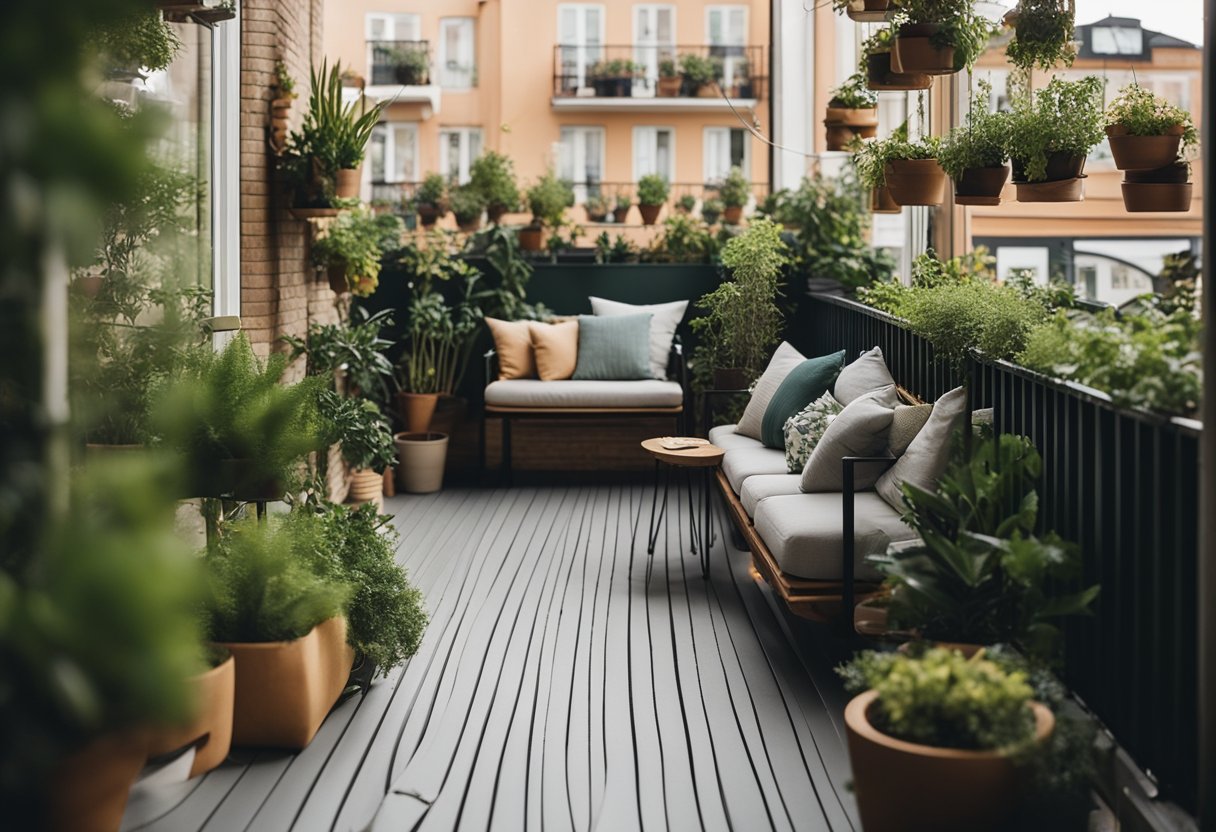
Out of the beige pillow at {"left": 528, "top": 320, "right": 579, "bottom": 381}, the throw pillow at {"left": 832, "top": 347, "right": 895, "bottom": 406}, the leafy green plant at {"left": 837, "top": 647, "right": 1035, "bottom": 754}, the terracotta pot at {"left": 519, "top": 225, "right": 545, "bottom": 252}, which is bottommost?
the leafy green plant at {"left": 837, "top": 647, "right": 1035, "bottom": 754}

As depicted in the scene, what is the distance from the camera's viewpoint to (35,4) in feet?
5.15

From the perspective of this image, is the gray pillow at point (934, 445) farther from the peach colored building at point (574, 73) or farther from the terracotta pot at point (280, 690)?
the peach colored building at point (574, 73)

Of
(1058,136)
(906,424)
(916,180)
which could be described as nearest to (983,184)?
(1058,136)

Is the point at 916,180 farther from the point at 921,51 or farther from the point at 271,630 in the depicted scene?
the point at 271,630

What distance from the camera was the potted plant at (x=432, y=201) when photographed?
29.0ft

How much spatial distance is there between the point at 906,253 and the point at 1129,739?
4096 mm

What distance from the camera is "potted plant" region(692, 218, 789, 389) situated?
7.21 meters

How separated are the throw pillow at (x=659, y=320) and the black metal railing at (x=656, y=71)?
9.12m

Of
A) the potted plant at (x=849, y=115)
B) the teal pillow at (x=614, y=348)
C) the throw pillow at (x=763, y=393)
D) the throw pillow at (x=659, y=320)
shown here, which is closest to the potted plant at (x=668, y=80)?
the throw pillow at (x=659, y=320)

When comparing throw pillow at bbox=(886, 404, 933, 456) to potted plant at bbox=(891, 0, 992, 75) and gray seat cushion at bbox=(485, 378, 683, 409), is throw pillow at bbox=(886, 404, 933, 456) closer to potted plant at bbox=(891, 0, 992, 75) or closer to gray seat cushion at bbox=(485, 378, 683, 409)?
potted plant at bbox=(891, 0, 992, 75)

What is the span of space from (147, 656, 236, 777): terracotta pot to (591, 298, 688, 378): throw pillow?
520 centimetres

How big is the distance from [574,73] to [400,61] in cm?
274

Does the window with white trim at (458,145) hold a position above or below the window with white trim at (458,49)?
below

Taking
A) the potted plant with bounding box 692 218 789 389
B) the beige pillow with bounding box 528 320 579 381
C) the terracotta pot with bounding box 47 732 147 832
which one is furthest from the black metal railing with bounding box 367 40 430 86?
the terracotta pot with bounding box 47 732 147 832
